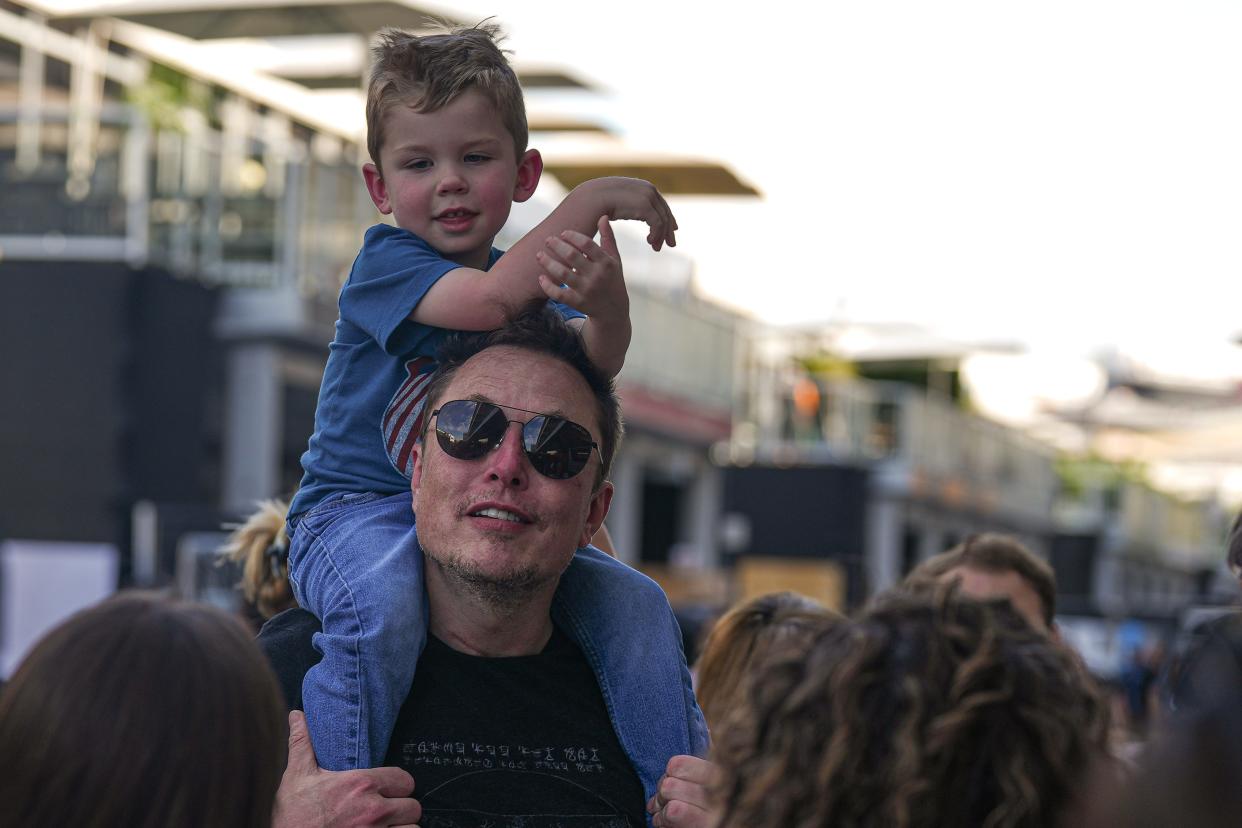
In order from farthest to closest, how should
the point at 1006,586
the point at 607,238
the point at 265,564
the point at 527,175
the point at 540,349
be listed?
the point at 1006,586, the point at 265,564, the point at 527,175, the point at 540,349, the point at 607,238

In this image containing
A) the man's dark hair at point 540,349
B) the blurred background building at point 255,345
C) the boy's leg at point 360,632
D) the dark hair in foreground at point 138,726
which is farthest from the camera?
the blurred background building at point 255,345

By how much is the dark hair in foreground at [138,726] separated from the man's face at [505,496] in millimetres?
998

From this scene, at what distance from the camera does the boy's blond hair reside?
3.15 metres

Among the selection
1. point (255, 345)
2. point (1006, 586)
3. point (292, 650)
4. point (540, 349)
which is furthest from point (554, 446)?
point (255, 345)

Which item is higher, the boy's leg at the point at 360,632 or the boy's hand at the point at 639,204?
the boy's hand at the point at 639,204

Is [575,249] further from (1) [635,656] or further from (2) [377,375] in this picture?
(1) [635,656]

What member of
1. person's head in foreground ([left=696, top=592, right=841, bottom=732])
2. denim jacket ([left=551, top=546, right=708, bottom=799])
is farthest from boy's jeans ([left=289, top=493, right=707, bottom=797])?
person's head in foreground ([left=696, top=592, right=841, bottom=732])

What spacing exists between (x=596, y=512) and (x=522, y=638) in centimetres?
29

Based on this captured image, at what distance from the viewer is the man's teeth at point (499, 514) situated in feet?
9.50

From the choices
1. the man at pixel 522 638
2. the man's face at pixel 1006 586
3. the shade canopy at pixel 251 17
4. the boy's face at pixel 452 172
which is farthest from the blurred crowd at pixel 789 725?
the shade canopy at pixel 251 17

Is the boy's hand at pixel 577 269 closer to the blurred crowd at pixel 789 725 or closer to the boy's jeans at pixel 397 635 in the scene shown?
the boy's jeans at pixel 397 635

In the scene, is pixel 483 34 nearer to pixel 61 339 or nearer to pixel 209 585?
pixel 209 585

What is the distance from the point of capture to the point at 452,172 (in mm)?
A: 3166

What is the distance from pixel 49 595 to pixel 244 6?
657 cm
